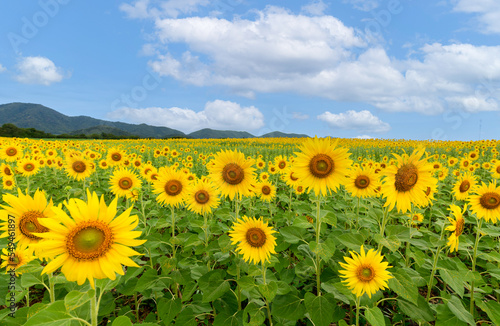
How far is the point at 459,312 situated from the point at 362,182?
228 cm

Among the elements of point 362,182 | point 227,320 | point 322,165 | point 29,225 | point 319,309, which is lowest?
point 227,320

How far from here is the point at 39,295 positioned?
4371 mm

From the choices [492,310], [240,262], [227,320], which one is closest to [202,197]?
[240,262]

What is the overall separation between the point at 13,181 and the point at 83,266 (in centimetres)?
855

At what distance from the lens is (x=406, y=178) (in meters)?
2.82

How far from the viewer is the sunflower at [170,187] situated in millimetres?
4012

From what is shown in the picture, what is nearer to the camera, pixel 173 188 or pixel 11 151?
pixel 173 188

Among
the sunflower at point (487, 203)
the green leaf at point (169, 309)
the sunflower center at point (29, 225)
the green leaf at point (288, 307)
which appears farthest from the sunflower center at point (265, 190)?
the sunflower center at point (29, 225)

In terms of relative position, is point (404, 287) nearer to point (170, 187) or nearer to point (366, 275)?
point (366, 275)

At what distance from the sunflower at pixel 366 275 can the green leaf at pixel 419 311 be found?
0.43m

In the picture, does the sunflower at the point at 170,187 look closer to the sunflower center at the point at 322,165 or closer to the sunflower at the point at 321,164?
the sunflower at the point at 321,164

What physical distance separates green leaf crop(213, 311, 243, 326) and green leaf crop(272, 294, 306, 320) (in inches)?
15.7

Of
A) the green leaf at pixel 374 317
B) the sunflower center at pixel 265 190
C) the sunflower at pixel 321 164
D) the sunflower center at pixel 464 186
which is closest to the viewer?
the green leaf at pixel 374 317

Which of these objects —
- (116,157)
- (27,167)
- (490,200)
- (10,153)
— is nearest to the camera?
(490,200)
